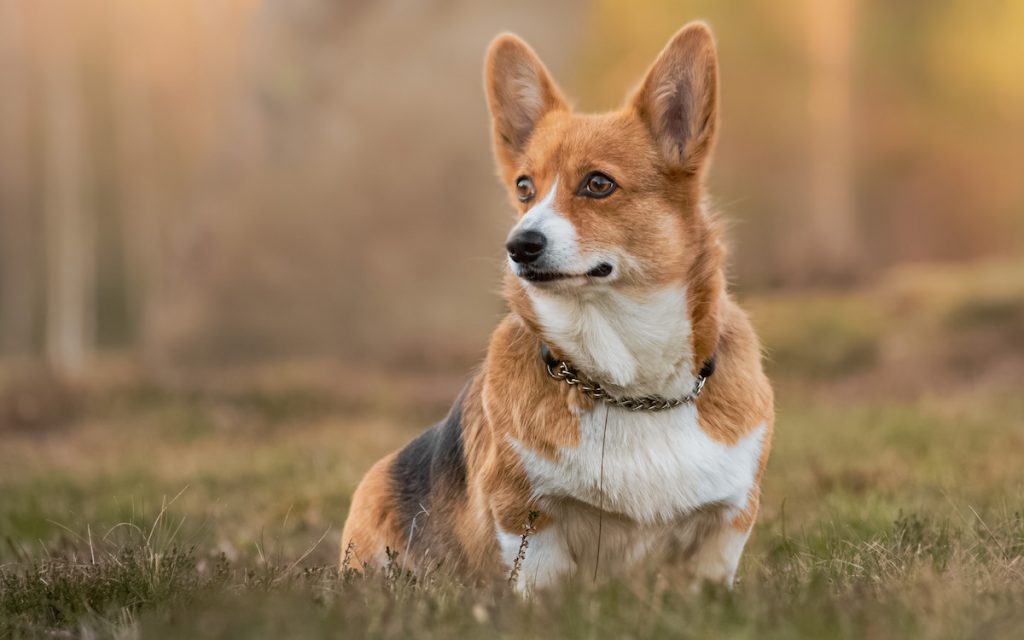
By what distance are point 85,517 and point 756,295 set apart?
10422mm

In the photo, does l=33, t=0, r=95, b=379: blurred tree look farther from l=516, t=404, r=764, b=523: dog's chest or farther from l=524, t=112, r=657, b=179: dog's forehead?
l=516, t=404, r=764, b=523: dog's chest

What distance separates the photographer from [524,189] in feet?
13.4

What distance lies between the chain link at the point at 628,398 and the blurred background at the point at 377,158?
2.48 feet

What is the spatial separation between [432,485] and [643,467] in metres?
0.97

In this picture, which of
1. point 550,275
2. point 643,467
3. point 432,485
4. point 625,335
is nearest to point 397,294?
point 432,485

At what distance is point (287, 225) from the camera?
13.3m

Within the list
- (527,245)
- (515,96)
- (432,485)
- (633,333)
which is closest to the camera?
(527,245)

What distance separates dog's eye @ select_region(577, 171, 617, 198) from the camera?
3.78 m

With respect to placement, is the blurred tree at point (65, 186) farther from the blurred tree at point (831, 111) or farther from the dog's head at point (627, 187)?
the dog's head at point (627, 187)

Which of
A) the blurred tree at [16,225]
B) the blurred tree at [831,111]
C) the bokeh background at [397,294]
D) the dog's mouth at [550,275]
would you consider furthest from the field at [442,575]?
the blurred tree at [16,225]

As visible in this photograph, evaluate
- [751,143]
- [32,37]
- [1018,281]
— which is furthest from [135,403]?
[751,143]

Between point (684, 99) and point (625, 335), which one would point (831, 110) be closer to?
point (684, 99)

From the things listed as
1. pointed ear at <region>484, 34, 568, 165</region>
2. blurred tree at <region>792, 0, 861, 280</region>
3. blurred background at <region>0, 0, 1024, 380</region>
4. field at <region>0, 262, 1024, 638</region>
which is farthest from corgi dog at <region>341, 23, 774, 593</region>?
blurred tree at <region>792, 0, 861, 280</region>

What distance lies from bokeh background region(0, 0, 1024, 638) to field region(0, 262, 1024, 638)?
0.02 meters
